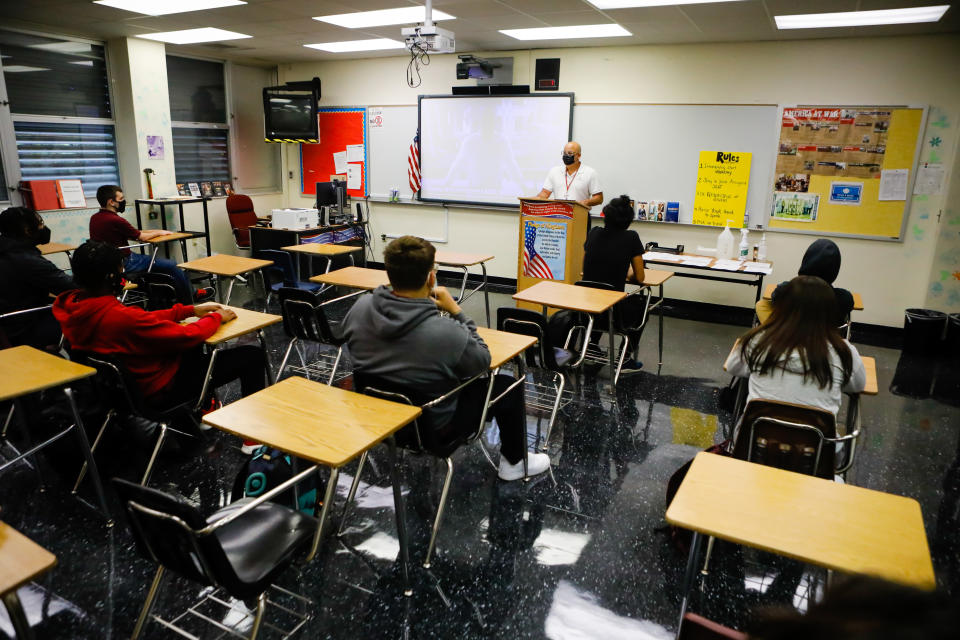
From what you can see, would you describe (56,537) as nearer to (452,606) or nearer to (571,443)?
(452,606)

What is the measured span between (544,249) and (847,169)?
2.84 metres

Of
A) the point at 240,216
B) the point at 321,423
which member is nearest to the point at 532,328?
the point at 321,423

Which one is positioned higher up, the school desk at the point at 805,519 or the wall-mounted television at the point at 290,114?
the wall-mounted television at the point at 290,114

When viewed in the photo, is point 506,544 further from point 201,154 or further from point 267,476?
point 201,154

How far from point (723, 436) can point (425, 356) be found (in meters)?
2.15

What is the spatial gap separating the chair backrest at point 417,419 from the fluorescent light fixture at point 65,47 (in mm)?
6246

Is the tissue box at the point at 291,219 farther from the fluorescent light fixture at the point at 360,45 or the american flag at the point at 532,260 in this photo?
the american flag at the point at 532,260

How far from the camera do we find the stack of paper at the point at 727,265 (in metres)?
5.32

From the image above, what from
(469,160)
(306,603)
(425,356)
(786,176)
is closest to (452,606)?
(306,603)

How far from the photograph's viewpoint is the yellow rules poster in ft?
19.5

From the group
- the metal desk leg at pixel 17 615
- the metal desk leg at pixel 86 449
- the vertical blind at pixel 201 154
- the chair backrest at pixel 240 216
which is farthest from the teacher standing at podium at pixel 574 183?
the metal desk leg at pixel 17 615

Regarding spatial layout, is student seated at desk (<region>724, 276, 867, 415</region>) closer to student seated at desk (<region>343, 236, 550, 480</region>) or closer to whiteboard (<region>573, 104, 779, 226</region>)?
student seated at desk (<region>343, 236, 550, 480</region>)

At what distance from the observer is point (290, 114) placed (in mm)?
7777

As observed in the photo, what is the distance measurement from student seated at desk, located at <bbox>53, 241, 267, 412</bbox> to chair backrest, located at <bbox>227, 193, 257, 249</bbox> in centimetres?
501
